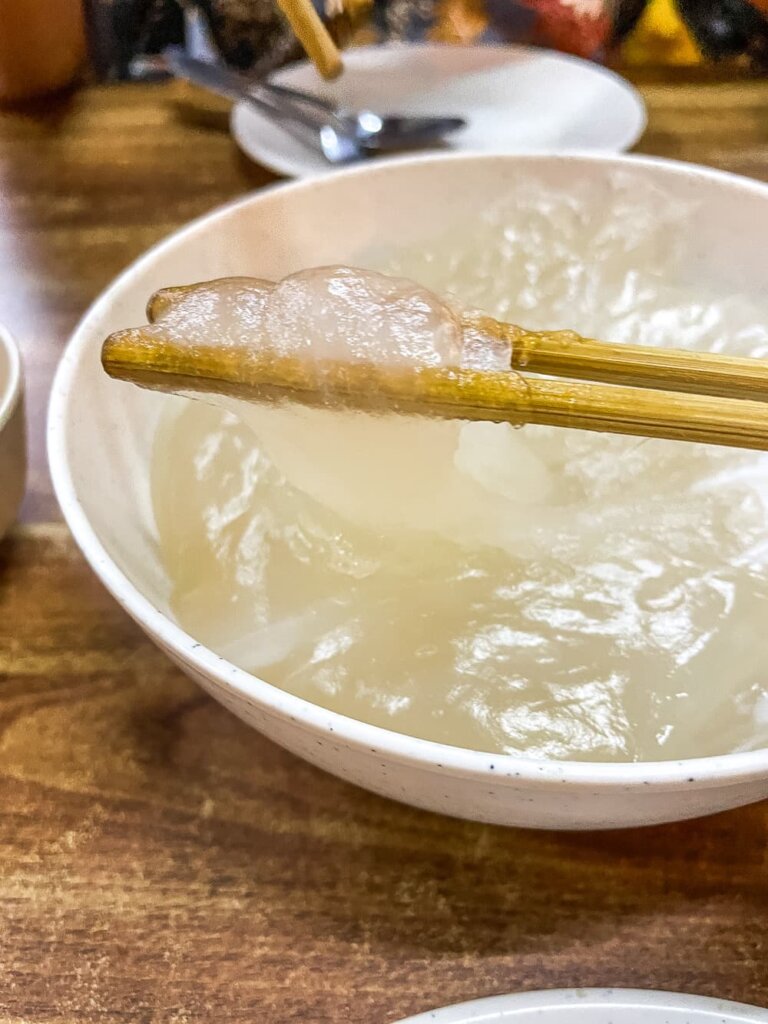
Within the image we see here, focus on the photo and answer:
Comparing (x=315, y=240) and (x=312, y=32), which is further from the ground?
(x=312, y=32)

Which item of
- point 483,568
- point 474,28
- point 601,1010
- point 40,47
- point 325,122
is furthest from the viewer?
point 474,28

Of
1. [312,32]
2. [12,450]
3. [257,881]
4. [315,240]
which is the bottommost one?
[257,881]

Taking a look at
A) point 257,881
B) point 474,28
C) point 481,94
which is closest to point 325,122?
point 481,94

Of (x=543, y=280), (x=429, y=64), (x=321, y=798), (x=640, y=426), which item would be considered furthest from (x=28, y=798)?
(x=429, y=64)

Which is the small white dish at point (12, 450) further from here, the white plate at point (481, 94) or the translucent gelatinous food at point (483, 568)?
the white plate at point (481, 94)

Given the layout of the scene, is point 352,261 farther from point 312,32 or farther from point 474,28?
point 474,28

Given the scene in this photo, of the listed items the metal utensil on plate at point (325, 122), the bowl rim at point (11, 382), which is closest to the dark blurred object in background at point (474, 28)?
the metal utensil on plate at point (325, 122)

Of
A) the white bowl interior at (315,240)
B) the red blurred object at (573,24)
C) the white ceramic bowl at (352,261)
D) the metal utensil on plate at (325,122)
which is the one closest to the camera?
the white ceramic bowl at (352,261)
